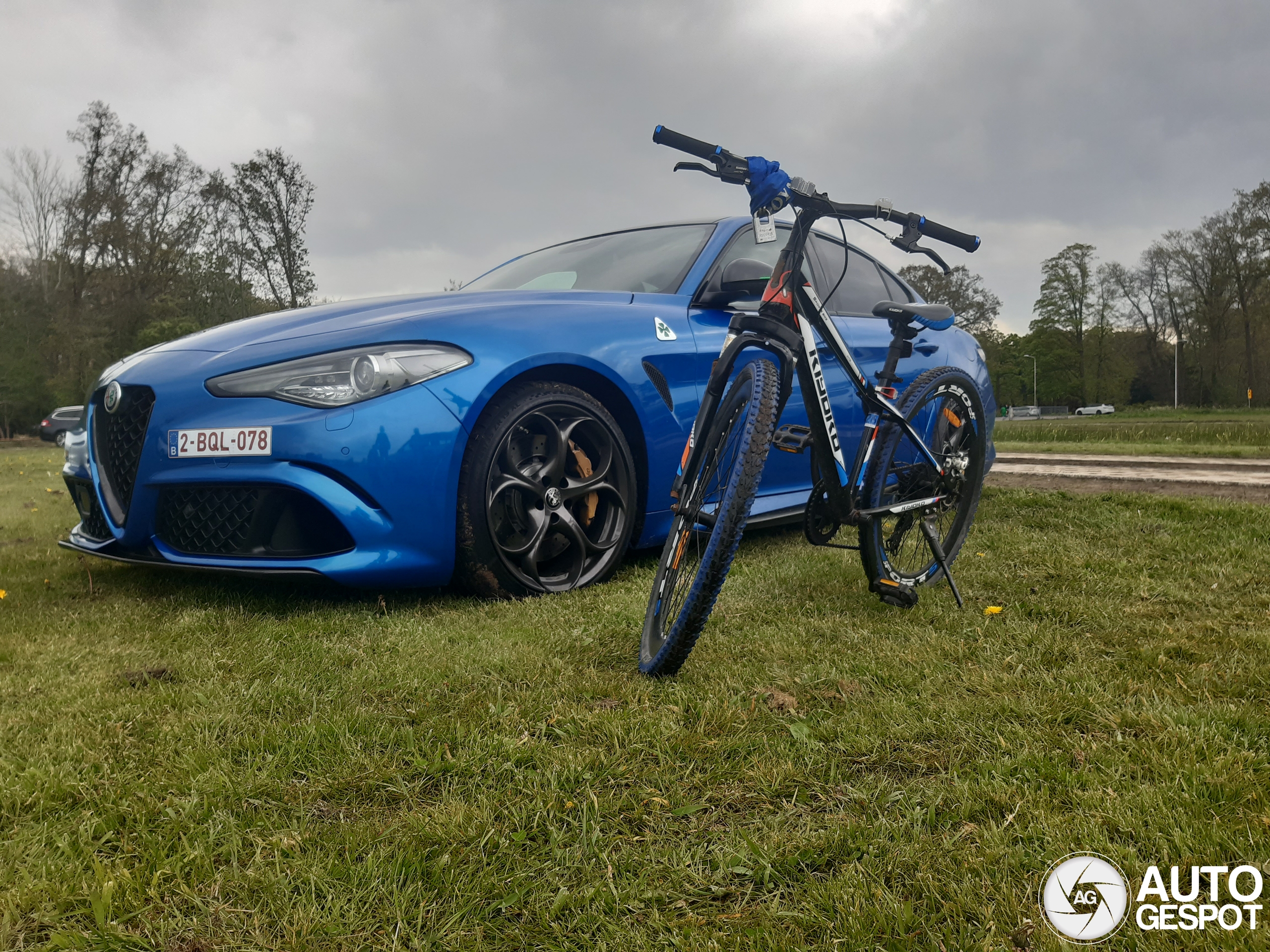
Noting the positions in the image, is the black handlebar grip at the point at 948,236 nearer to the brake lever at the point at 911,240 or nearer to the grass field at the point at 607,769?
the brake lever at the point at 911,240

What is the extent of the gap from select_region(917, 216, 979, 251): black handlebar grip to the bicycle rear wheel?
1.73ft

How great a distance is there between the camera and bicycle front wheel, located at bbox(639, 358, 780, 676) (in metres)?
2.22

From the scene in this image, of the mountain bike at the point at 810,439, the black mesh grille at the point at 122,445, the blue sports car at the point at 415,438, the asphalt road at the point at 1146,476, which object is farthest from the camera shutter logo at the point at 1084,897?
the asphalt road at the point at 1146,476

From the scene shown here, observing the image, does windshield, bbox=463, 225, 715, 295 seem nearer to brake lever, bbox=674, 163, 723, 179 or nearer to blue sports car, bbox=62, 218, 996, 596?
blue sports car, bbox=62, 218, 996, 596

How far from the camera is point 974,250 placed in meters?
3.08

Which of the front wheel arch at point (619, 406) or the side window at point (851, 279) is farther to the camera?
the side window at point (851, 279)

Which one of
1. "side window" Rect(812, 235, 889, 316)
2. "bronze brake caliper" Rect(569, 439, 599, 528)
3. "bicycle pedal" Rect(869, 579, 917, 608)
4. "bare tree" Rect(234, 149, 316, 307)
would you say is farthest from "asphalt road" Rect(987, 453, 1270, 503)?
"bare tree" Rect(234, 149, 316, 307)

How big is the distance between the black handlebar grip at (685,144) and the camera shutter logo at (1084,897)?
203cm

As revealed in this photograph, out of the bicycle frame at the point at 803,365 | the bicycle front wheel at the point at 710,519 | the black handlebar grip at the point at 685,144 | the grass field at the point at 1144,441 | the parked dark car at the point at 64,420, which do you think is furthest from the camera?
the grass field at the point at 1144,441

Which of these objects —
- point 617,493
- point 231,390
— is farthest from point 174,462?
point 617,493

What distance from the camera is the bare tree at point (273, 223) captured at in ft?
75.5

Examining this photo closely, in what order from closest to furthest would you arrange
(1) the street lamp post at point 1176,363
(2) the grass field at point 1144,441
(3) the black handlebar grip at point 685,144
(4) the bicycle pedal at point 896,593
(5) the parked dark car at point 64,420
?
(3) the black handlebar grip at point 685,144 < (4) the bicycle pedal at point 896,593 < (5) the parked dark car at point 64,420 < (2) the grass field at point 1144,441 < (1) the street lamp post at point 1176,363

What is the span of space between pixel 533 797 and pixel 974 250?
2476 mm

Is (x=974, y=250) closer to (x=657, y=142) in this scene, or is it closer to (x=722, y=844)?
(x=657, y=142)
